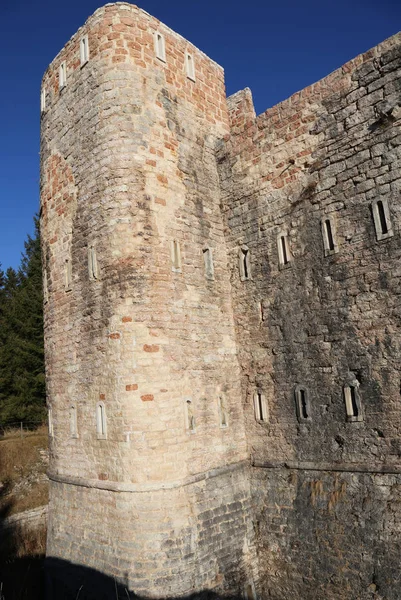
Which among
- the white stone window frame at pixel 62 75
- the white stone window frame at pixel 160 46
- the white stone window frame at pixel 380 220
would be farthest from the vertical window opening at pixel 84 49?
the white stone window frame at pixel 380 220

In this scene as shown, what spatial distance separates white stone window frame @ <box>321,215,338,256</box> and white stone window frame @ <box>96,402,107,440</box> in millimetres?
4690

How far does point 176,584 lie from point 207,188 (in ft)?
23.7

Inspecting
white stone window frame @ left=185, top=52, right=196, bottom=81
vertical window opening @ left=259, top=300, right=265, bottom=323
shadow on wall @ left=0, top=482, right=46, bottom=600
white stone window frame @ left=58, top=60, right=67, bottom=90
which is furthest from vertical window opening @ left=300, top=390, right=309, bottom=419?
white stone window frame @ left=58, top=60, right=67, bottom=90

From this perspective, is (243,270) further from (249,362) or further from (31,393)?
(31,393)

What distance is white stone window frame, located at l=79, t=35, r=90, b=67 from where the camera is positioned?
29.0 ft

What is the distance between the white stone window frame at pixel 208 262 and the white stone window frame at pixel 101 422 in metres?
3.21

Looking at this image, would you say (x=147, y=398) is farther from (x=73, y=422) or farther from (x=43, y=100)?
(x=43, y=100)

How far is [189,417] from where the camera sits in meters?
8.02

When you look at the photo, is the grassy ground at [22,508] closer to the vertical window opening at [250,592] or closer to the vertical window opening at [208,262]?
the vertical window opening at [250,592]

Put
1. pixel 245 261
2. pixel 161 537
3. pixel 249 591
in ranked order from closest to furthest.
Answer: pixel 161 537 < pixel 249 591 < pixel 245 261

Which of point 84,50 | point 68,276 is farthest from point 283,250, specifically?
point 84,50

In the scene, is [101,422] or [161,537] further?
[101,422]

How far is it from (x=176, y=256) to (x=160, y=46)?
14.1 feet

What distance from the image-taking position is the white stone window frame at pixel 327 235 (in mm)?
7738
